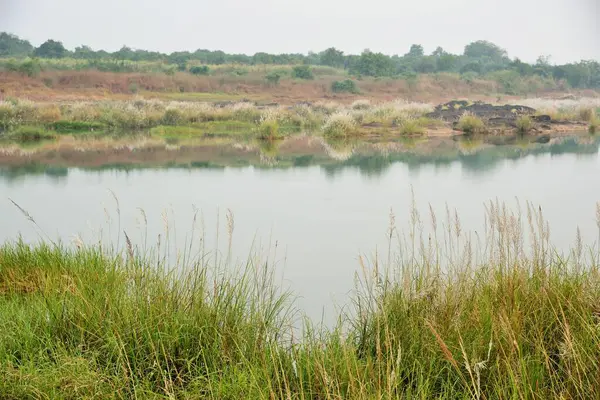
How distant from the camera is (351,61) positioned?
178ft

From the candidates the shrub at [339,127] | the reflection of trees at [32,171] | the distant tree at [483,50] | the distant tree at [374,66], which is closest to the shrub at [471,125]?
Result: the shrub at [339,127]

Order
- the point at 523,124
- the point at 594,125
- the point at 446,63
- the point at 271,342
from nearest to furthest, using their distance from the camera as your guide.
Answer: the point at 271,342 < the point at 523,124 < the point at 594,125 < the point at 446,63

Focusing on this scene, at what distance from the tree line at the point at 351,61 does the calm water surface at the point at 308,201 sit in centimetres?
3191

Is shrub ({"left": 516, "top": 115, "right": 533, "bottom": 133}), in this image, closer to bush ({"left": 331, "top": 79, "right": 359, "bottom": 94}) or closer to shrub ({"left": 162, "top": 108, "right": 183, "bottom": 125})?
shrub ({"left": 162, "top": 108, "right": 183, "bottom": 125})

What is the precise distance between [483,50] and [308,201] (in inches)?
2645

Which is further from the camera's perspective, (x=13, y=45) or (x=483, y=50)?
(x=483, y=50)

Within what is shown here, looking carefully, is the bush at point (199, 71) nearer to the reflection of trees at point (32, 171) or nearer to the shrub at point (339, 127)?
the shrub at point (339, 127)

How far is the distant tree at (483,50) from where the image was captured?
231 ft

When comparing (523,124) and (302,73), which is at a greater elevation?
(302,73)

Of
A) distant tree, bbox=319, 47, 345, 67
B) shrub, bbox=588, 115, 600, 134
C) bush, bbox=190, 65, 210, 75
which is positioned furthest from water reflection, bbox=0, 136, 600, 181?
distant tree, bbox=319, 47, 345, 67

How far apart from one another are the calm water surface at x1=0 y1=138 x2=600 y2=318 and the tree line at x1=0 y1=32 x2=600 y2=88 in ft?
105

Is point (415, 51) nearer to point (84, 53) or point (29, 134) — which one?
point (84, 53)

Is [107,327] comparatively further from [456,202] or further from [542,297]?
[456,202]

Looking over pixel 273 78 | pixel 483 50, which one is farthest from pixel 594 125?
pixel 483 50
